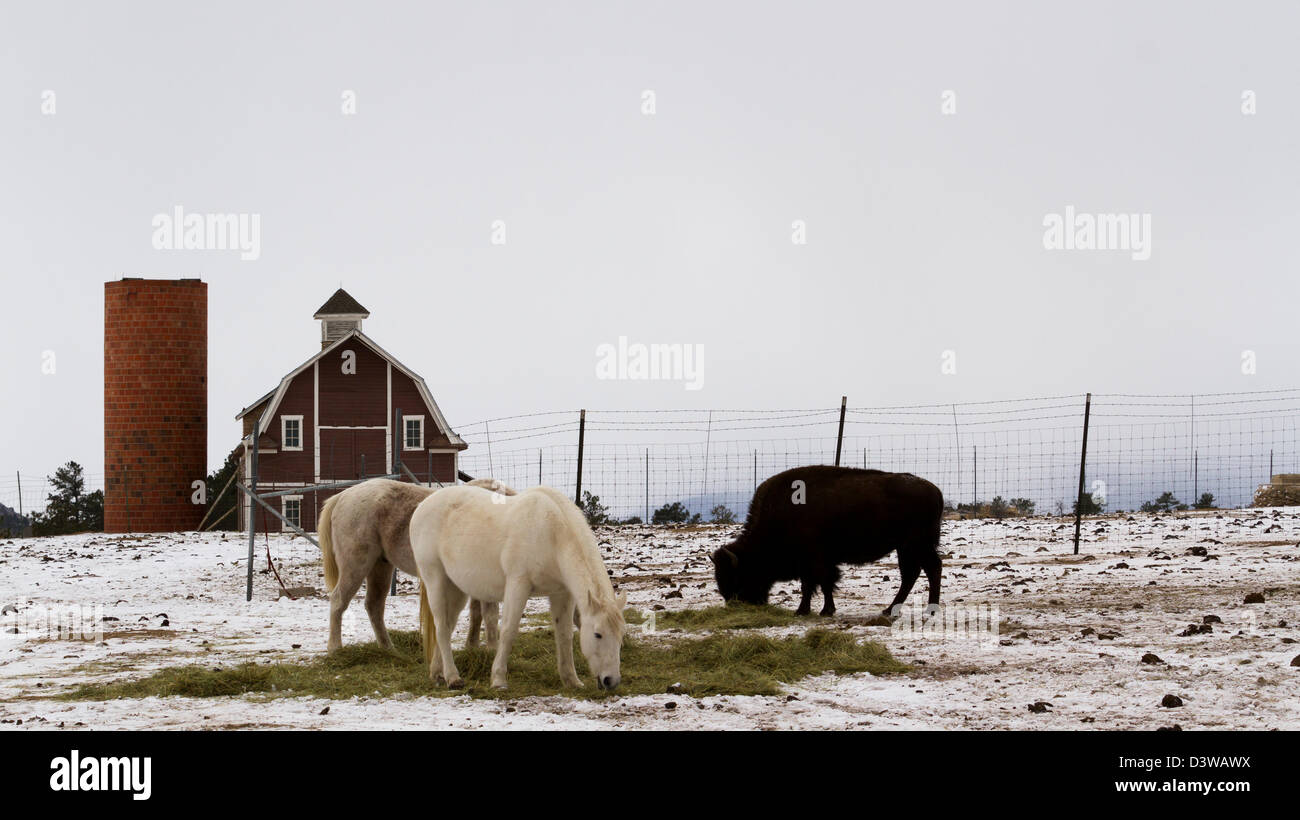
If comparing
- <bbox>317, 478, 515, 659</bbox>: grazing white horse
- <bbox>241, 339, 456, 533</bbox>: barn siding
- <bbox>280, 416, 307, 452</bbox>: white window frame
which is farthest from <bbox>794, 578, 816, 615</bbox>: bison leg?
<bbox>280, 416, 307, 452</bbox>: white window frame

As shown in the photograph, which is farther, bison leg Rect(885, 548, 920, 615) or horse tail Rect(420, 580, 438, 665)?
bison leg Rect(885, 548, 920, 615)

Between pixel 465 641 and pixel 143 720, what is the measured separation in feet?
13.5

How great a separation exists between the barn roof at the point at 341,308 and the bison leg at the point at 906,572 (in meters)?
32.1

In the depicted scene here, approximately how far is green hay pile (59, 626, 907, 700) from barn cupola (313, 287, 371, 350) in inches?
1284

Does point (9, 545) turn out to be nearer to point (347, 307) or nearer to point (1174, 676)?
point (347, 307)

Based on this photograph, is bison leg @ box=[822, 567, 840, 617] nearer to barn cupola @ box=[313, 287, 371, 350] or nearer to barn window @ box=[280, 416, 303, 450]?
barn window @ box=[280, 416, 303, 450]

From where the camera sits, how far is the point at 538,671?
10.2 meters

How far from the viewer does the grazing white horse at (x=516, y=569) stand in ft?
29.6

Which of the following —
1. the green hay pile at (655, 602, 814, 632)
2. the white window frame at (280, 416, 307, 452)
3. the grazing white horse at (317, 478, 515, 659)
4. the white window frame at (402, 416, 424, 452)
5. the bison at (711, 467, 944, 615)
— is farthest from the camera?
the white window frame at (402, 416, 424, 452)

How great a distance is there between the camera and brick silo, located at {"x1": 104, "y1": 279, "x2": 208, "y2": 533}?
39656 mm

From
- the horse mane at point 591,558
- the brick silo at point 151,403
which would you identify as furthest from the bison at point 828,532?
the brick silo at point 151,403

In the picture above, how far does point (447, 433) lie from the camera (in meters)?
38.3

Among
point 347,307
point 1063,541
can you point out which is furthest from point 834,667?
point 347,307

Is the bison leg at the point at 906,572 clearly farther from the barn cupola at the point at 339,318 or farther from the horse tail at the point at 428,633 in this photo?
the barn cupola at the point at 339,318
